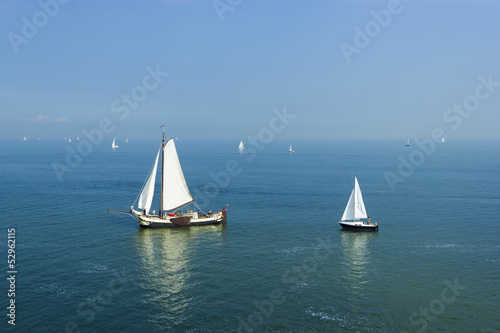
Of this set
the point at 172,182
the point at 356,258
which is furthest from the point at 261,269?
the point at 172,182

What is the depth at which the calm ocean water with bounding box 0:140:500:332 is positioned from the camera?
48406 millimetres

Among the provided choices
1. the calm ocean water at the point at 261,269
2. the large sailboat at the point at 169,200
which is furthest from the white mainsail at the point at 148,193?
the calm ocean water at the point at 261,269

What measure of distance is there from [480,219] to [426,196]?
104ft

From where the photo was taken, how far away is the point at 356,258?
230 ft

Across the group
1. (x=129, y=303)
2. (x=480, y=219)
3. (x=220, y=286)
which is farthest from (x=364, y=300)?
(x=480, y=219)

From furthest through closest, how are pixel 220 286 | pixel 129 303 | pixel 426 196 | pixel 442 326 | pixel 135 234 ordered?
pixel 426 196, pixel 135 234, pixel 220 286, pixel 129 303, pixel 442 326

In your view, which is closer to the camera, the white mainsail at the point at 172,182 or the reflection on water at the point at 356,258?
the reflection on water at the point at 356,258

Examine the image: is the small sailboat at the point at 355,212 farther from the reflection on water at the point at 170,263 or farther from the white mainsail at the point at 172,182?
the white mainsail at the point at 172,182

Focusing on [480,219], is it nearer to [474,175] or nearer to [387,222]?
[387,222]

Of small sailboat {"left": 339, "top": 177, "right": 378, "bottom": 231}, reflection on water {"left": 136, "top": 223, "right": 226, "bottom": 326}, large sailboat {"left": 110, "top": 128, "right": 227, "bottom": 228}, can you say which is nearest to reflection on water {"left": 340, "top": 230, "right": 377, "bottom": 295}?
small sailboat {"left": 339, "top": 177, "right": 378, "bottom": 231}

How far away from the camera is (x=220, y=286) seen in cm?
5781

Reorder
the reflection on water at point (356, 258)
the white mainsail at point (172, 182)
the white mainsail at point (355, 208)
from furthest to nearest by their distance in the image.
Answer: the white mainsail at point (172, 182)
the white mainsail at point (355, 208)
the reflection on water at point (356, 258)

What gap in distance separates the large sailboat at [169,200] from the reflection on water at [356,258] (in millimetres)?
29736

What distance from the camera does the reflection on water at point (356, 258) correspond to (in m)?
59.2
